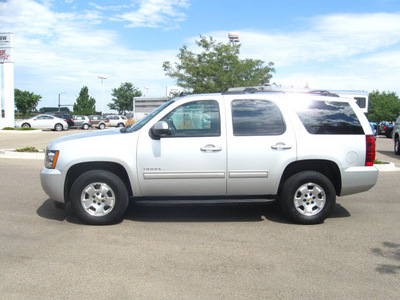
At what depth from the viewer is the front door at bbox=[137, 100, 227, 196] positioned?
5.45 m

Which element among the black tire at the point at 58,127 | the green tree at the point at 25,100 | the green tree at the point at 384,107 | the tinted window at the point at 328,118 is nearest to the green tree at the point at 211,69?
the black tire at the point at 58,127

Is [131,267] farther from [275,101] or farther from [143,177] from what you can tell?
[275,101]

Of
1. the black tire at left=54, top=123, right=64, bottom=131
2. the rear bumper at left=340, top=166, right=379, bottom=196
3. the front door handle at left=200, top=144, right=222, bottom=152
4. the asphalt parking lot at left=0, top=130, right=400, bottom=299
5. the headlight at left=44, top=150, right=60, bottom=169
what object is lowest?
the asphalt parking lot at left=0, top=130, right=400, bottom=299

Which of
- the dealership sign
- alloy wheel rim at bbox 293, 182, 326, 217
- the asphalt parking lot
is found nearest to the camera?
the asphalt parking lot

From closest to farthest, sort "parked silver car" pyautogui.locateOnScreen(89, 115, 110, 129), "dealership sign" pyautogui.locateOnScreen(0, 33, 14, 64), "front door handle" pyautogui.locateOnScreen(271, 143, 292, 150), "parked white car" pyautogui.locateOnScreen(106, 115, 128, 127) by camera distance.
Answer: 1. "front door handle" pyautogui.locateOnScreen(271, 143, 292, 150)
2. "dealership sign" pyautogui.locateOnScreen(0, 33, 14, 64)
3. "parked white car" pyautogui.locateOnScreen(106, 115, 128, 127)
4. "parked silver car" pyautogui.locateOnScreen(89, 115, 110, 129)

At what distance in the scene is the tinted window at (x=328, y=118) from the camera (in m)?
5.75

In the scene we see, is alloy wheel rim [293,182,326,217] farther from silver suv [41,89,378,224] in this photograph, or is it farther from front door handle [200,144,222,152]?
front door handle [200,144,222,152]

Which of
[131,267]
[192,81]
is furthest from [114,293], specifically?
[192,81]

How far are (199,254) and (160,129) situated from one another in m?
1.76

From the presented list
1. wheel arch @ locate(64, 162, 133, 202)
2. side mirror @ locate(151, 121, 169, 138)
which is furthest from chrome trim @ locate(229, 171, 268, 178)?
wheel arch @ locate(64, 162, 133, 202)

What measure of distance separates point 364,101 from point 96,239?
1794 centimetres

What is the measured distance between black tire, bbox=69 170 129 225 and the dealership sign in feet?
98.3

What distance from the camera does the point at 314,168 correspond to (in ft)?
19.3

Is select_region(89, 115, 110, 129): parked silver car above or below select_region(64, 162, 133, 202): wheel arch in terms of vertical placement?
above
